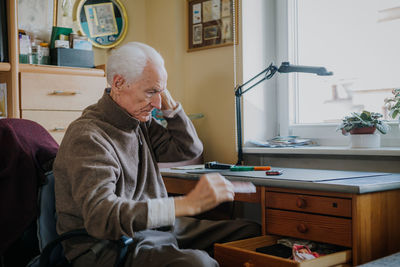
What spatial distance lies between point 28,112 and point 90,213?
1246 millimetres

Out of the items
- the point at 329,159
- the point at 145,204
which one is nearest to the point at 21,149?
the point at 145,204

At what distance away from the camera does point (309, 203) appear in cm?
163

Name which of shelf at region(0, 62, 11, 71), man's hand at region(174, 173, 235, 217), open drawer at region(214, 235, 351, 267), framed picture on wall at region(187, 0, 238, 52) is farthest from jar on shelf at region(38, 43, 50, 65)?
man's hand at region(174, 173, 235, 217)

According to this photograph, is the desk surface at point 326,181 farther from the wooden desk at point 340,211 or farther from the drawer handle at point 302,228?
the drawer handle at point 302,228

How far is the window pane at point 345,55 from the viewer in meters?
2.33

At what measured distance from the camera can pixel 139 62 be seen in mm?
1526

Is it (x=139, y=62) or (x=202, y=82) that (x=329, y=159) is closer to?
(x=202, y=82)

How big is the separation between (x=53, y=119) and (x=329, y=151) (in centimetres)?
142

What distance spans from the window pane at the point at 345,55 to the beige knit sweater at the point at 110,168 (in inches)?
41.4

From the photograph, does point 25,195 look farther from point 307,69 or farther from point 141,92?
point 307,69

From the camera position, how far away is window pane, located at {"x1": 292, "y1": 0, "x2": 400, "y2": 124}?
7.63 feet

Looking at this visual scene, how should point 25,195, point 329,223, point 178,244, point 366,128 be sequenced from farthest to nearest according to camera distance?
1. point 366,128
2. point 178,244
3. point 329,223
4. point 25,195

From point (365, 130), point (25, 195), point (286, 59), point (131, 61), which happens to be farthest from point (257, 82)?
point (25, 195)

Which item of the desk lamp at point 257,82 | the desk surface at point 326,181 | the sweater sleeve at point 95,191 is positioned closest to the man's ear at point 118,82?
the sweater sleeve at point 95,191
